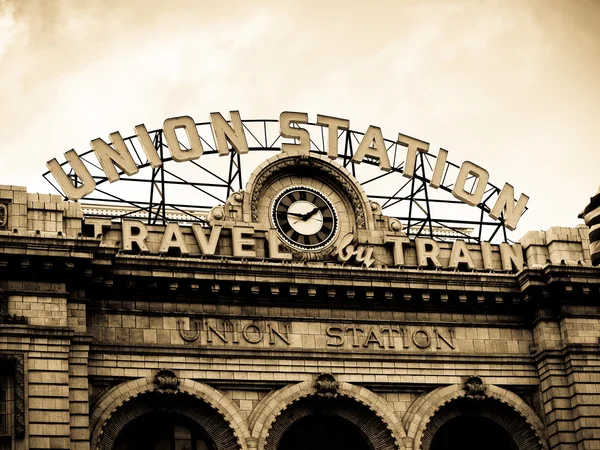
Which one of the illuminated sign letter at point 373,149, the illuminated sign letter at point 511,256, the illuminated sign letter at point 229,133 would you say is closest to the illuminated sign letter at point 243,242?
the illuminated sign letter at point 229,133

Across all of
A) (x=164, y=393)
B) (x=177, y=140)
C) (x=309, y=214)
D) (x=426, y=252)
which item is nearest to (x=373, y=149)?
(x=309, y=214)

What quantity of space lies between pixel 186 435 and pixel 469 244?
14937 mm

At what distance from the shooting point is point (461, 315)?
60.8 meters

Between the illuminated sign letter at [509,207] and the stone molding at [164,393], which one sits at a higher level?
the illuminated sign letter at [509,207]

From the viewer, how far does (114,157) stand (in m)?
62.3

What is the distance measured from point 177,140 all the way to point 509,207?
15.2m

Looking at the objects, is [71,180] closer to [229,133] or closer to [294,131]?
[229,133]

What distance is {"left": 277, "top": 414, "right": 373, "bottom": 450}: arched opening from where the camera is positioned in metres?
57.7

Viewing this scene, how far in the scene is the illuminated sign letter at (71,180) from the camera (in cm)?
6066

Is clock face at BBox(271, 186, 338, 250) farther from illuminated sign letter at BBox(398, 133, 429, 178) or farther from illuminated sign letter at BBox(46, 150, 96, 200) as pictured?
illuminated sign letter at BBox(46, 150, 96, 200)

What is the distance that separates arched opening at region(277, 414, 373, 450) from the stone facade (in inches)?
19.1

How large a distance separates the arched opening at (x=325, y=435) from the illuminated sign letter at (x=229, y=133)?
1250cm

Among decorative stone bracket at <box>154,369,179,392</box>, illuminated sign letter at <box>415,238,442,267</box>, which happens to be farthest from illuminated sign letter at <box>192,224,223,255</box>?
illuminated sign letter at <box>415,238,442,267</box>

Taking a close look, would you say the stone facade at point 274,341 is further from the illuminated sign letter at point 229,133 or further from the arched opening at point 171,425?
the illuminated sign letter at point 229,133
